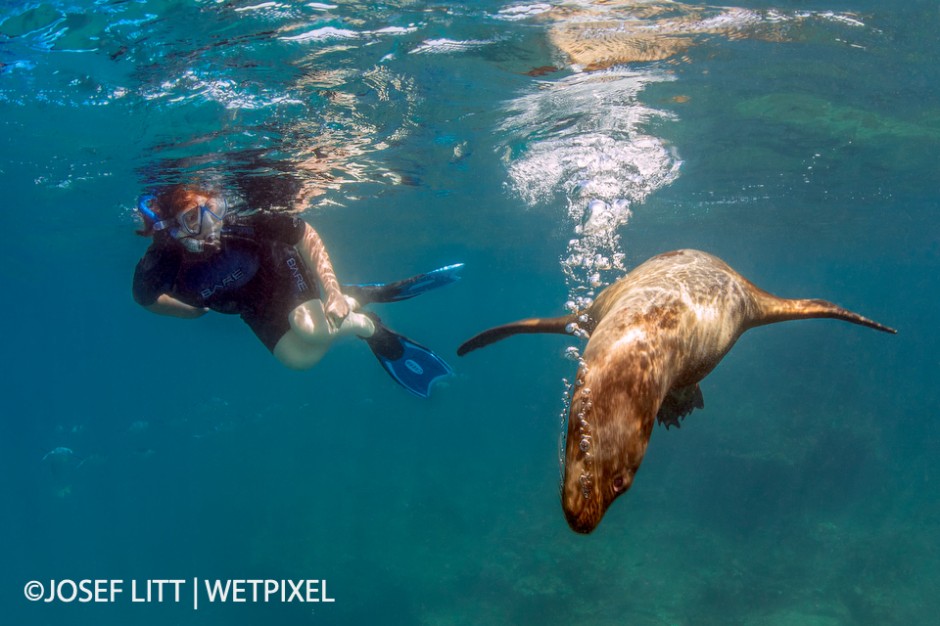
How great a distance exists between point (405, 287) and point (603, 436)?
7.19 meters

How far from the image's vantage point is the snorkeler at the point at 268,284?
27.8 ft

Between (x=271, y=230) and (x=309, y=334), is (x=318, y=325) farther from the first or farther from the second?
(x=271, y=230)

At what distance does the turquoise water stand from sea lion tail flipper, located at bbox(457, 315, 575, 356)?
5.75m

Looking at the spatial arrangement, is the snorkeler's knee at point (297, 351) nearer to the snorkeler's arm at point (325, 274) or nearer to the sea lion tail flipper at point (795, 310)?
the snorkeler's arm at point (325, 274)

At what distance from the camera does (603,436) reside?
194cm

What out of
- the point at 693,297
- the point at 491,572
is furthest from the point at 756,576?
the point at 693,297

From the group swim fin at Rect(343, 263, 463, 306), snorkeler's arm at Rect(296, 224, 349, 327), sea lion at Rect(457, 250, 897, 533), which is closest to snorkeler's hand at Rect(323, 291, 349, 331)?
snorkeler's arm at Rect(296, 224, 349, 327)

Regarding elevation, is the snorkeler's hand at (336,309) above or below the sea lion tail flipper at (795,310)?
below

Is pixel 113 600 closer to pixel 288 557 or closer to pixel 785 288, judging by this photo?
pixel 288 557

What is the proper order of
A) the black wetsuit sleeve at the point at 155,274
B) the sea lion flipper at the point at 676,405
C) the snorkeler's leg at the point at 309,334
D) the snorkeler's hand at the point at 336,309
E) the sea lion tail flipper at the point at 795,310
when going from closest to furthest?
the sea lion flipper at the point at 676,405 → the sea lion tail flipper at the point at 795,310 → the snorkeler's hand at the point at 336,309 → the black wetsuit sleeve at the point at 155,274 → the snorkeler's leg at the point at 309,334

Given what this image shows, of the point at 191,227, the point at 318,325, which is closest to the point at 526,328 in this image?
the point at 318,325

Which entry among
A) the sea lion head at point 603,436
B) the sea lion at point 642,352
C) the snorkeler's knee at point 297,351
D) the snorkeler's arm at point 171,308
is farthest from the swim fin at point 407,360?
the sea lion head at point 603,436

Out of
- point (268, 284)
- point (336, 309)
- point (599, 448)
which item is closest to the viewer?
point (599, 448)

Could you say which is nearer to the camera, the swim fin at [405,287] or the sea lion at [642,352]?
the sea lion at [642,352]
